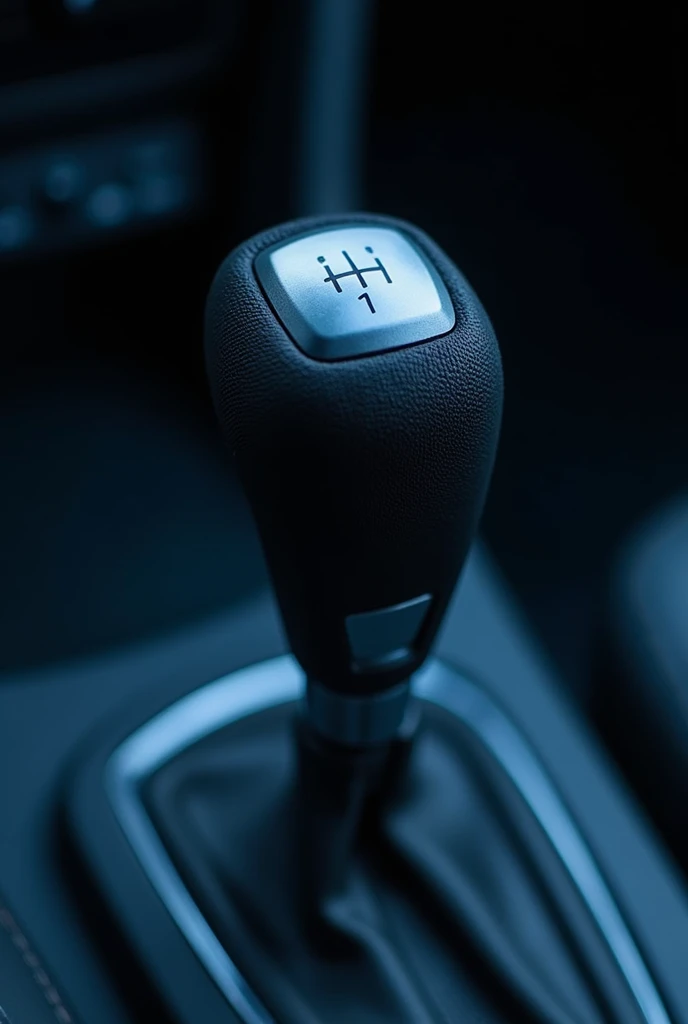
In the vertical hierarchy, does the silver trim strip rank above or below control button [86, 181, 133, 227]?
Answer: below

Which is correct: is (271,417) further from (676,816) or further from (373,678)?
(676,816)

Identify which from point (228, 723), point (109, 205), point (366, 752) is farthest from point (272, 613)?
point (109, 205)

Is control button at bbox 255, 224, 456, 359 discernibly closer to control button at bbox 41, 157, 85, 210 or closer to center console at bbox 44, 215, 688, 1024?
center console at bbox 44, 215, 688, 1024

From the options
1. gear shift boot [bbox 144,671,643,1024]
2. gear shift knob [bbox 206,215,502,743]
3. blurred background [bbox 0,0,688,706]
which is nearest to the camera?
gear shift knob [bbox 206,215,502,743]

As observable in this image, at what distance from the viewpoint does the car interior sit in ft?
1.60

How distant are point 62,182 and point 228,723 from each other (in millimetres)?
388

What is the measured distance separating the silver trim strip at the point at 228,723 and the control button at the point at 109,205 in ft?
1.14

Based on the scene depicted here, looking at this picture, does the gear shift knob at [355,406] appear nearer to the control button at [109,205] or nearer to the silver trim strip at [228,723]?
the silver trim strip at [228,723]

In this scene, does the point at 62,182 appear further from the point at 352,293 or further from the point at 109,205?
the point at 352,293

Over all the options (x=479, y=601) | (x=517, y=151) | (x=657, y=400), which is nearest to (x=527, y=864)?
(x=479, y=601)

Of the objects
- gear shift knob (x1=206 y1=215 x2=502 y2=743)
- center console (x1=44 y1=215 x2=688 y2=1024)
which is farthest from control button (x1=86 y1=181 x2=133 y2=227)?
gear shift knob (x1=206 y1=215 x2=502 y2=743)

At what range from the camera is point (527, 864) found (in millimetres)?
701

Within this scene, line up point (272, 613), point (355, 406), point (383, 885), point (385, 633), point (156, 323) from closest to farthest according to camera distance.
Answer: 1. point (355, 406)
2. point (385, 633)
3. point (383, 885)
4. point (272, 613)
5. point (156, 323)

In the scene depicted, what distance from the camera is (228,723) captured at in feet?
2.44
